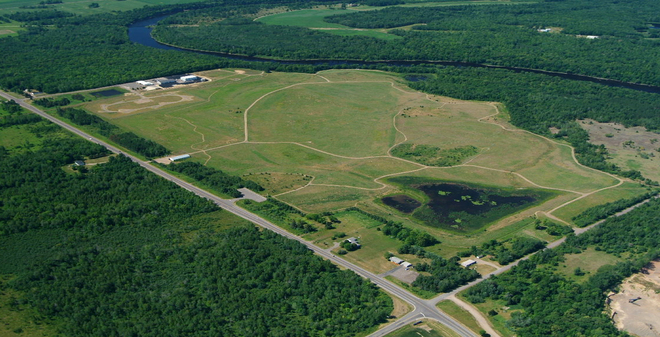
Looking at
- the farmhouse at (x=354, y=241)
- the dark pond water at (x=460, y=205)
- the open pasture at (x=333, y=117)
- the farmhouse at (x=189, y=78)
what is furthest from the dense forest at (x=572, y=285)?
the farmhouse at (x=189, y=78)

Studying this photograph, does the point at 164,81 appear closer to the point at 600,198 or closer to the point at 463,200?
the point at 463,200

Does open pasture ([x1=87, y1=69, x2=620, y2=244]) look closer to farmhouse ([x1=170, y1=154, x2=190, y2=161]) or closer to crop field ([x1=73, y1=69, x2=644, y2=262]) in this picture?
crop field ([x1=73, y1=69, x2=644, y2=262])

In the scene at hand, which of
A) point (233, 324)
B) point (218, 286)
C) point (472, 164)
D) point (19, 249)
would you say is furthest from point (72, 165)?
point (472, 164)

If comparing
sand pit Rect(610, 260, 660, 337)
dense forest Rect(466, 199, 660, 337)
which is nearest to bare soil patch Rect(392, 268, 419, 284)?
dense forest Rect(466, 199, 660, 337)

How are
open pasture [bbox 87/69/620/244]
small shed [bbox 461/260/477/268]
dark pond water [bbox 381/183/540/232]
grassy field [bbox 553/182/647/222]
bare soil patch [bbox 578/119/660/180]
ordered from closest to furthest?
small shed [bbox 461/260/477/268] < dark pond water [bbox 381/183/540/232] < grassy field [bbox 553/182/647/222] < open pasture [bbox 87/69/620/244] < bare soil patch [bbox 578/119/660/180]

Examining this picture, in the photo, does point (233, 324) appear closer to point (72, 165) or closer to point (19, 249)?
point (19, 249)

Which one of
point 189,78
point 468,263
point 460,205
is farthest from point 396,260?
point 189,78
